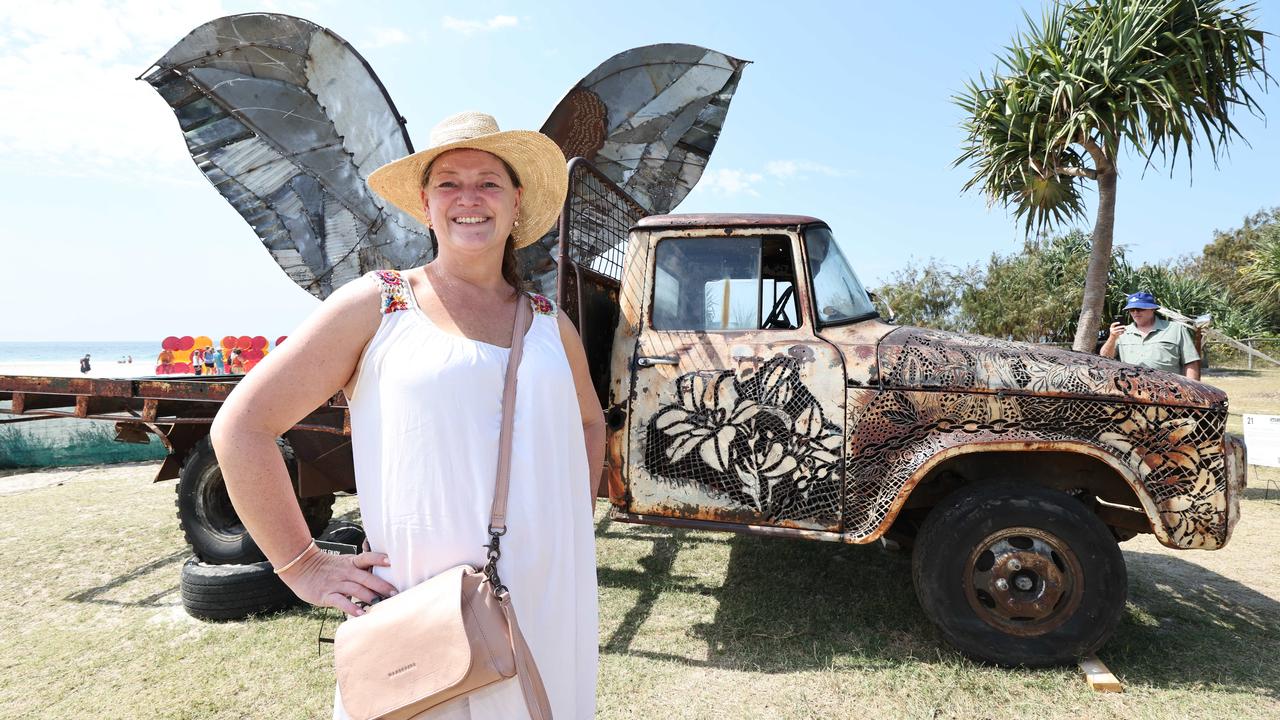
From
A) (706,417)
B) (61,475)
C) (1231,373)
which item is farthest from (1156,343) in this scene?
(1231,373)

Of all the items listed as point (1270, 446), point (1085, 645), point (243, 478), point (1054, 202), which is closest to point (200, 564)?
point (243, 478)

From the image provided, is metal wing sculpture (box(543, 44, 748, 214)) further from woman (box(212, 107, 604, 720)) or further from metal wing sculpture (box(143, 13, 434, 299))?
woman (box(212, 107, 604, 720))

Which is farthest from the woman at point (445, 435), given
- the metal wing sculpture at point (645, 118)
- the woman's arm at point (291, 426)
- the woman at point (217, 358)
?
the woman at point (217, 358)

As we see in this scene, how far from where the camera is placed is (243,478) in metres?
1.18

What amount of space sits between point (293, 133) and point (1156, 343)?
7761 mm

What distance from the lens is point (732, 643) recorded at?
10.5 ft

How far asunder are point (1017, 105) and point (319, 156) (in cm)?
863

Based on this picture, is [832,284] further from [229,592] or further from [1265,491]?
[1265,491]

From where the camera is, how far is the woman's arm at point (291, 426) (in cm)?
118

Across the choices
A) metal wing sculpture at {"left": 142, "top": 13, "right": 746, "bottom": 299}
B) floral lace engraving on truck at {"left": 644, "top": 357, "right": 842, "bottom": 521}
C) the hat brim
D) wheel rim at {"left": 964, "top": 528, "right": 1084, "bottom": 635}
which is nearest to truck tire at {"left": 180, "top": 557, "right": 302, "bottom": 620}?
floral lace engraving on truck at {"left": 644, "top": 357, "right": 842, "bottom": 521}

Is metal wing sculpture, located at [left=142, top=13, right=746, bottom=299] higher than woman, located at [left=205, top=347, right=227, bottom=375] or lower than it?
higher

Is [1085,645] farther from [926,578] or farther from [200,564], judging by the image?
[200,564]

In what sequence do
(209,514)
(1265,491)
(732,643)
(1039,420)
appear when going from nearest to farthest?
(1039,420) → (732,643) → (209,514) → (1265,491)

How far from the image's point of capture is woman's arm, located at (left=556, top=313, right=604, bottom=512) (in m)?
1.62
